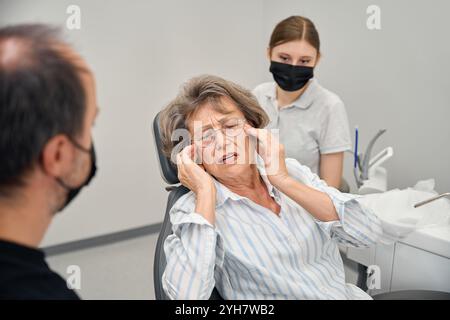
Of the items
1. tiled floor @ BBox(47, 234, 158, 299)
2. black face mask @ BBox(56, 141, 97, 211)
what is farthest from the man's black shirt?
tiled floor @ BBox(47, 234, 158, 299)

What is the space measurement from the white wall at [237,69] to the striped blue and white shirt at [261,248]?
0.88m

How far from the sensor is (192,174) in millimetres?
955

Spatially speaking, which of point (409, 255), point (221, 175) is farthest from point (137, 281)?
point (409, 255)

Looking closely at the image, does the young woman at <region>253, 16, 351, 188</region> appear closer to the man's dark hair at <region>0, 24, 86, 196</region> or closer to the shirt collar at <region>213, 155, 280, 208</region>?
the shirt collar at <region>213, 155, 280, 208</region>

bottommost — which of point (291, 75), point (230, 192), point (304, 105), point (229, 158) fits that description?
point (230, 192)

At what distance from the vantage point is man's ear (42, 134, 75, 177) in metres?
0.46

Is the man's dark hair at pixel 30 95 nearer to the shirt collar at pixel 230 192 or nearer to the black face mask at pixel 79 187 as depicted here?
the black face mask at pixel 79 187

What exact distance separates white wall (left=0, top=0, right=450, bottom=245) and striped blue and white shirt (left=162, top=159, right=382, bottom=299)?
2.87ft

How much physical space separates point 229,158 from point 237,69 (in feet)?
5.70

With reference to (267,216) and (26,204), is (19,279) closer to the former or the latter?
(26,204)

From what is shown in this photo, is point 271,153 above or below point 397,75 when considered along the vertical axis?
below

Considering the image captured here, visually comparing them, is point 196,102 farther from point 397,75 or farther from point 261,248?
point 397,75

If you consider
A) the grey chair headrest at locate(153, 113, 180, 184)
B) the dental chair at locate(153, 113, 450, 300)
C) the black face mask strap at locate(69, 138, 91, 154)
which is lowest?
the dental chair at locate(153, 113, 450, 300)

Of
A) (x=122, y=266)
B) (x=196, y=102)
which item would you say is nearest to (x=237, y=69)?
(x=122, y=266)
